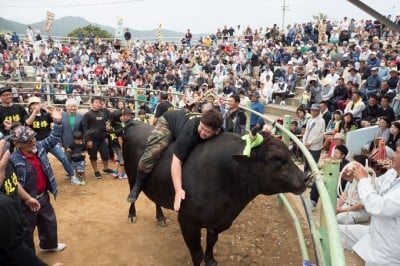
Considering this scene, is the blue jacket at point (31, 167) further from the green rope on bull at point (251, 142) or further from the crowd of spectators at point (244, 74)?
the green rope on bull at point (251, 142)

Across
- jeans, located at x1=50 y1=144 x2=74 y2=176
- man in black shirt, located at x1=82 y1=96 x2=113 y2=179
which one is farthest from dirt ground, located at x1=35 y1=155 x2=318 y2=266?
man in black shirt, located at x1=82 y1=96 x2=113 y2=179

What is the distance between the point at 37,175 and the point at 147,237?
6.00 ft

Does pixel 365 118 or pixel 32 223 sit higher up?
pixel 365 118

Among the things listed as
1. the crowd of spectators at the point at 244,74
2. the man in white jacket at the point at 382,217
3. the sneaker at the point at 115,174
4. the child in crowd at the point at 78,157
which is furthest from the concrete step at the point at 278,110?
the man in white jacket at the point at 382,217

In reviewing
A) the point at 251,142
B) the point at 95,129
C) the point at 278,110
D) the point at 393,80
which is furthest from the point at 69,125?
the point at 393,80

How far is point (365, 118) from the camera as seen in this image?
8883mm

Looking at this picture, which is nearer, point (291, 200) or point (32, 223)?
point (32, 223)

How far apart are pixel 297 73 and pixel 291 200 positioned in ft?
33.0

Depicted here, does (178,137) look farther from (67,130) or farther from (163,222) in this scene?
(67,130)

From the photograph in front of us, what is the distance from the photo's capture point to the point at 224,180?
3.66m

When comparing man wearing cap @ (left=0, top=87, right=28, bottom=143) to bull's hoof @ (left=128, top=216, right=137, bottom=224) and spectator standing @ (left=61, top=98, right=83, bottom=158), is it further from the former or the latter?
bull's hoof @ (left=128, top=216, right=137, bottom=224)

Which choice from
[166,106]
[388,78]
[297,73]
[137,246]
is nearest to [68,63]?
[297,73]

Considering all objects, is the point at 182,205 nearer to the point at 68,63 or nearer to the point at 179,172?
the point at 179,172

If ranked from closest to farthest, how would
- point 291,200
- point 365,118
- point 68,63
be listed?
point 291,200 < point 365,118 < point 68,63
